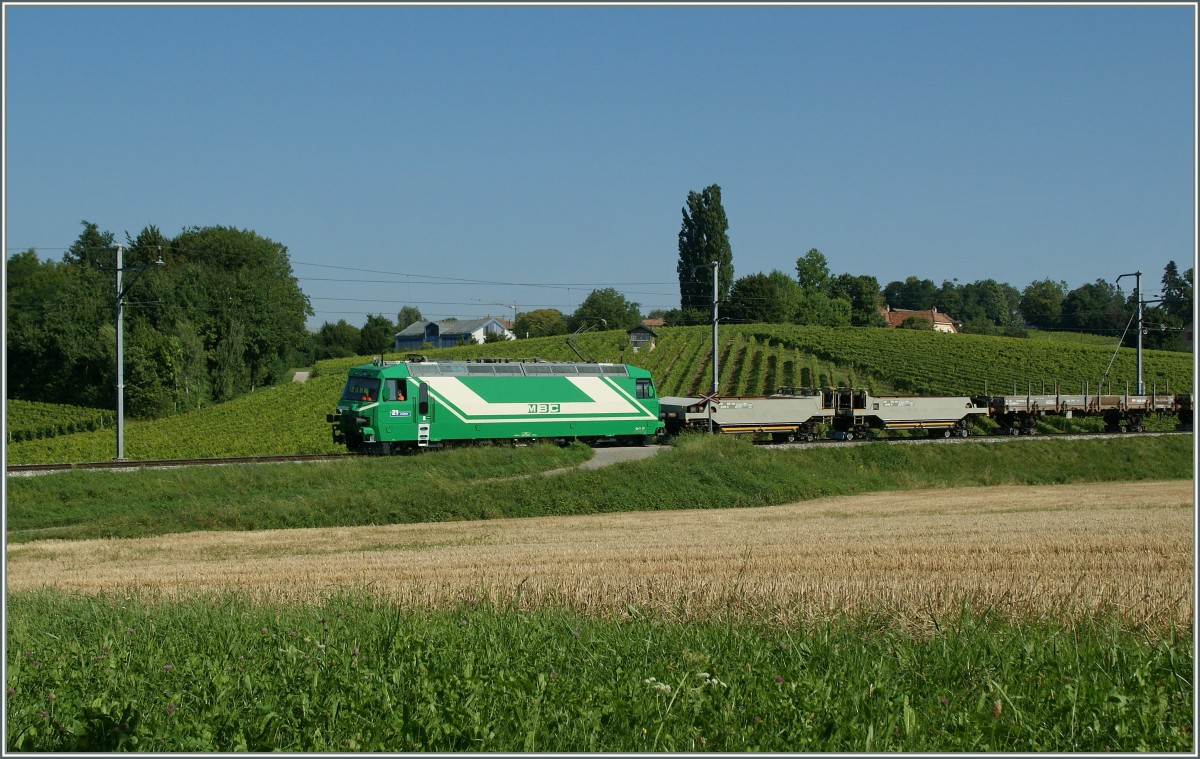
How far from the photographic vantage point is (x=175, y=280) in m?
76.1

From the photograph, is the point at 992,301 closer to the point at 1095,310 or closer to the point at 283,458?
the point at 1095,310

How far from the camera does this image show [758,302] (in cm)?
9975

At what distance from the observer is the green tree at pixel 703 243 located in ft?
329

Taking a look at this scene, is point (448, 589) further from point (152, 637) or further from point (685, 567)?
point (685, 567)

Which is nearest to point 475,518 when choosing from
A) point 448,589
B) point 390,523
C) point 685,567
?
point 390,523

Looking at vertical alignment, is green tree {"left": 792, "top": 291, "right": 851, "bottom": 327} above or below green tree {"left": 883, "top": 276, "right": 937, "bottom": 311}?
below

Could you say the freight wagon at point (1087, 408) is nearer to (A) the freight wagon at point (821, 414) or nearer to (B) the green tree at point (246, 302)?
(A) the freight wagon at point (821, 414)

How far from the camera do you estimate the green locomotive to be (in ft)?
109

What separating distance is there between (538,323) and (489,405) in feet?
280

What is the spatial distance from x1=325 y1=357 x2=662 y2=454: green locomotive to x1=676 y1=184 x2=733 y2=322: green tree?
2483 inches

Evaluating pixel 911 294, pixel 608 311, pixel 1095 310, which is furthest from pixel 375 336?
pixel 911 294

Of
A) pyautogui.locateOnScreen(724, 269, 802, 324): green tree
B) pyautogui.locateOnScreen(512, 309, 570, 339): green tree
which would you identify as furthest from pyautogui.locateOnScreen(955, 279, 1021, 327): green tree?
pyautogui.locateOnScreen(512, 309, 570, 339): green tree

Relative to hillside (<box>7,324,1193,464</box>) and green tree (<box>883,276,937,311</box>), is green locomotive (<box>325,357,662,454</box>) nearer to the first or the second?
hillside (<box>7,324,1193,464</box>)

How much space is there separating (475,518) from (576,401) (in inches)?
476
